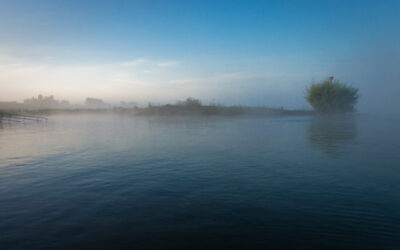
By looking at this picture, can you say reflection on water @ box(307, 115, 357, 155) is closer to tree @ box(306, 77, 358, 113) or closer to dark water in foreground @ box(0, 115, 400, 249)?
dark water in foreground @ box(0, 115, 400, 249)

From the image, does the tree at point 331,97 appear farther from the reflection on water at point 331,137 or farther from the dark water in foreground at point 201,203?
Result: the dark water in foreground at point 201,203

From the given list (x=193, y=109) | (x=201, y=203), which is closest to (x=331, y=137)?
(x=201, y=203)

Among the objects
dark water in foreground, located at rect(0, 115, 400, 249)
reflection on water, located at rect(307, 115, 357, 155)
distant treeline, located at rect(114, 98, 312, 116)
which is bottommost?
dark water in foreground, located at rect(0, 115, 400, 249)

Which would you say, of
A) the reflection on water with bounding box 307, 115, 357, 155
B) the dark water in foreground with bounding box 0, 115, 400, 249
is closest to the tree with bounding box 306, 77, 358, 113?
the reflection on water with bounding box 307, 115, 357, 155

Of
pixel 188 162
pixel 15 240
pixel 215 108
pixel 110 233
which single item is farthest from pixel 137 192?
pixel 215 108

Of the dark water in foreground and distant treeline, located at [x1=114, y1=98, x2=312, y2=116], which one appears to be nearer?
the dark water in foreground

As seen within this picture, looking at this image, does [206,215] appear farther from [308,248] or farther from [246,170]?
[246,170]

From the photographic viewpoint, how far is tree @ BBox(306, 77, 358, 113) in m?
85.1

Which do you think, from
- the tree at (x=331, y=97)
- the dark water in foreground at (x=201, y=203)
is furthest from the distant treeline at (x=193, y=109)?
the dark water in foreground at (x=201, y=203)

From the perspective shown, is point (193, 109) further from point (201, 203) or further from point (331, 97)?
point (201, 203)

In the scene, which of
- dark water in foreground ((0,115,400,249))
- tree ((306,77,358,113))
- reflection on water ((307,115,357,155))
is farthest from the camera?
tree ((306,77,358,113))

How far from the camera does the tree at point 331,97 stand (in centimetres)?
8506

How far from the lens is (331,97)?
281 ft

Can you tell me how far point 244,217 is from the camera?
303 inches
